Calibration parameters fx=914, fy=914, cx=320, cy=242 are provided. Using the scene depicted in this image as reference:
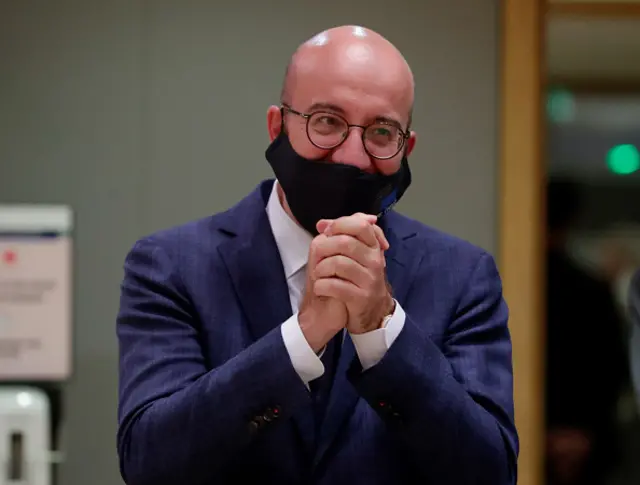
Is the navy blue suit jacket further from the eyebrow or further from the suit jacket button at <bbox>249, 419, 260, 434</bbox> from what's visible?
the eyebrow

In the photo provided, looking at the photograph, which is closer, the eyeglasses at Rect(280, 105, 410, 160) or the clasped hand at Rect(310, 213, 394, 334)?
the clasped hand at Rect(310, 213, 394, 334)

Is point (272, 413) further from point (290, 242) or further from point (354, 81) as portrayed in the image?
point (354, 81)

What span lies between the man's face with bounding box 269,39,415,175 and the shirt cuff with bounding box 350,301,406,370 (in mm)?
224

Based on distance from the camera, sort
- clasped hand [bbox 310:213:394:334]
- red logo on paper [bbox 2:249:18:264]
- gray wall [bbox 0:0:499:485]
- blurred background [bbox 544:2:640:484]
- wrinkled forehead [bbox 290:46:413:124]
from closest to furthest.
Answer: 1. clasped hand [bbox 310:213:394:334]
2. wrinkled forehead [bbox 290:46:413:124]
3. red logo on paper [bbox 2:249:18:264]
4. gray wall [bbox 0:0:499:485]
5. blurred background [bbox 544:2:640:484]

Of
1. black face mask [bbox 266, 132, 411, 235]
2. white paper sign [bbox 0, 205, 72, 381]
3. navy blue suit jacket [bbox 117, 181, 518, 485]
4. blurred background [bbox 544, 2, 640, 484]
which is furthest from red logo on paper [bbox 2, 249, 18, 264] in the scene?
blurred background [bbox 544, 2, 640, 484]

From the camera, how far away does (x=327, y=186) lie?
123 cm

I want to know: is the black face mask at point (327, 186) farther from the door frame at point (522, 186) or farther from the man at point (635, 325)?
the door frame at point (522, 186)

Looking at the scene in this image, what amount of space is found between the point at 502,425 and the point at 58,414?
5.77ft

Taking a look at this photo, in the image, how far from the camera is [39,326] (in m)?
2.59

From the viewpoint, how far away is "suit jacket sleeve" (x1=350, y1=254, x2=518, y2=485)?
1.13 meters

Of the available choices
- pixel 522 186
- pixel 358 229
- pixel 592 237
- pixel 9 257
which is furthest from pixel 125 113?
pixel 592 237

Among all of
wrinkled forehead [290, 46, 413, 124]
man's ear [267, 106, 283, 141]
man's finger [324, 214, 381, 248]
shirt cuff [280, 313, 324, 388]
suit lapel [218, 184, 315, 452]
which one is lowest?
shirt cuff [280, 313, 324, 388]

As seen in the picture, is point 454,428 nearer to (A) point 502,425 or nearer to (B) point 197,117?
(A) point 502,425

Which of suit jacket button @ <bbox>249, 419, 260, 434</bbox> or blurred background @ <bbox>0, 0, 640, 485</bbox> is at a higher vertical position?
blurred background @ <bbox>0, 0, 640, 485</bbox>
